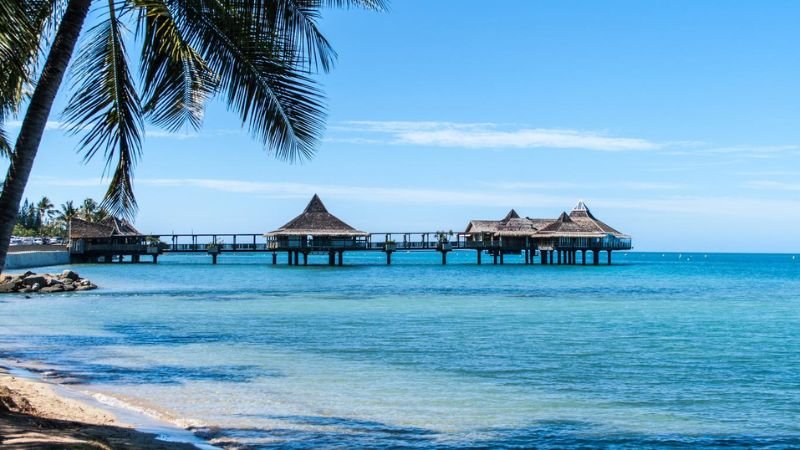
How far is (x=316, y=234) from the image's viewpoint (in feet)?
191

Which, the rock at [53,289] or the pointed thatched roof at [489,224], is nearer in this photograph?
the rock at [53,289]

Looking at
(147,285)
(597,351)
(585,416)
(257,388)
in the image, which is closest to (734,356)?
(597,351)

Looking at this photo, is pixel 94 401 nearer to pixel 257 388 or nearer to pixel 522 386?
pixel 257 388

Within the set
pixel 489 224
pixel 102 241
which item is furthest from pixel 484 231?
pixel 102 241

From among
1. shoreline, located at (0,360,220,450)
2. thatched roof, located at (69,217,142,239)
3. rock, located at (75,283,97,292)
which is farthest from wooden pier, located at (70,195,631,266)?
shoreline, located at (0,360,220,450)

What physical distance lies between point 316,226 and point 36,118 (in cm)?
5286

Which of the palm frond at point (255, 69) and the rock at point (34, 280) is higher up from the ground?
the palm frond at point (255, 69)

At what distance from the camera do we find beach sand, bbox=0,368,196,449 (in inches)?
254

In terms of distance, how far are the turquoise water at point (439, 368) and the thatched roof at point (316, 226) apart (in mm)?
30256

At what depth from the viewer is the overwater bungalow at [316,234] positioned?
58562 mm

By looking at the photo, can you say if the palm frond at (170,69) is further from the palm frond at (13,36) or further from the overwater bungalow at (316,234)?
the overwater bungalow at (316,234)

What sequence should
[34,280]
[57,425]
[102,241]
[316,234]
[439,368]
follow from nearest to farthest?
1. [57,425]
2. [439,368]
3. [34,280]
4. [316,234]
5. [102,241]

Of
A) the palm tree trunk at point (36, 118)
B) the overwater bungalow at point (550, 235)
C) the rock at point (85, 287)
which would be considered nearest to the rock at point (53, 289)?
the rock at point (85, 287)

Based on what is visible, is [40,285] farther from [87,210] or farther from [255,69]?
[87,210]
